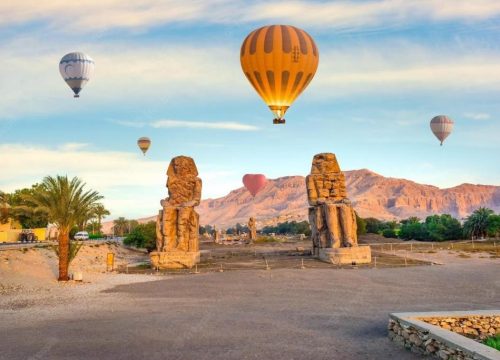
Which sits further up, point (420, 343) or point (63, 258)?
point (63, 258)

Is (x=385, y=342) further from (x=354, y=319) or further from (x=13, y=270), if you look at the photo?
(x=13, y=270)

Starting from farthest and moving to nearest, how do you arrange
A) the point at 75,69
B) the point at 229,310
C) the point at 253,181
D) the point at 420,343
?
the point at 253,181 → the point at 75,69 → the point at 229,310 → the point at 420,343

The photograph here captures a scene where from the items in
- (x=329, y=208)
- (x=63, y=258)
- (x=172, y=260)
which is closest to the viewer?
(x=63, y=258)

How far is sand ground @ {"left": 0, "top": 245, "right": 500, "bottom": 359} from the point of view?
32.4 ft

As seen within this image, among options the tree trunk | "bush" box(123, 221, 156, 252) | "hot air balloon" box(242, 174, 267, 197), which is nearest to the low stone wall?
the tree trunk

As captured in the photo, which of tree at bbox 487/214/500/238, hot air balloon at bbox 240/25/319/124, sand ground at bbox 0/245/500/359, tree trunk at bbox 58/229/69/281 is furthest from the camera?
tree at bbox 487/214/500/238

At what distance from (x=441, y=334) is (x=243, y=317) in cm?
542

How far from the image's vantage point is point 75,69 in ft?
133

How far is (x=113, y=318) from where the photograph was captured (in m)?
13.0

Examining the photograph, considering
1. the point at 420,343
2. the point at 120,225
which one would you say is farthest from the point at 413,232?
the point at 120,225

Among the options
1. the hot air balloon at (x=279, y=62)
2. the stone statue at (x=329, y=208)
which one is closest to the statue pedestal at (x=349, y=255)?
the stone statue at (x=329, y=208)

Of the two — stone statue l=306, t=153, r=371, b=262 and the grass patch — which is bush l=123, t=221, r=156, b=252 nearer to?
stone statue l=306, t=153, r=371, b=262

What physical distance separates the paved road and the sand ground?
3 centimetres

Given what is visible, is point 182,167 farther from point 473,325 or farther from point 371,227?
point 371,227
